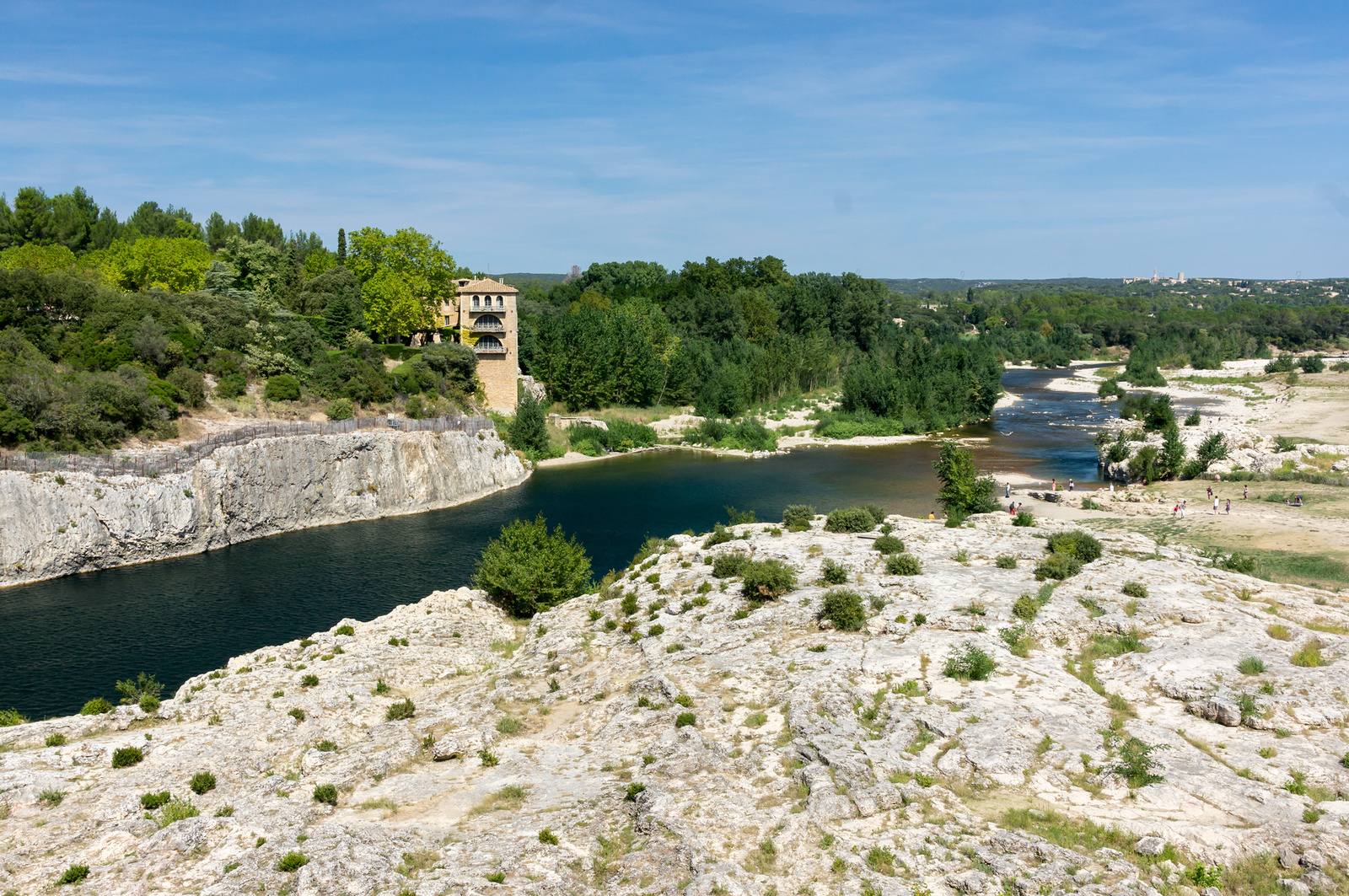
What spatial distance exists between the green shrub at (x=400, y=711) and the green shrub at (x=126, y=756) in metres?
8.32

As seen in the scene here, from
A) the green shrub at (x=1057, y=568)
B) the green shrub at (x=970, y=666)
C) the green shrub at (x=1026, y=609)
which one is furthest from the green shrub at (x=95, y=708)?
the green shrub at (x=1057, y=568)

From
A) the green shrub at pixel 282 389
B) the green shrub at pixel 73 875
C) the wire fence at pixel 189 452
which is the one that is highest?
the green shrub at pixel 282 389

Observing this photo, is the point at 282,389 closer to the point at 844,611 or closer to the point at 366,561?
the point at 366,561

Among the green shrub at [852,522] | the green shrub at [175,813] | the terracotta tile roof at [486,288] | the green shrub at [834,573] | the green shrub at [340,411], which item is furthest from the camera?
the terracotta tile roof at [486,288]

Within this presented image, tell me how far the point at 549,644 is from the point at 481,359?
7635 cm

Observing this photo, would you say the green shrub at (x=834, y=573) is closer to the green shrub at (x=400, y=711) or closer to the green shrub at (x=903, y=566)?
the green shrub at (x=903, y=566)

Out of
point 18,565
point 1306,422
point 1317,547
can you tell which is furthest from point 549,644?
point 1306,422

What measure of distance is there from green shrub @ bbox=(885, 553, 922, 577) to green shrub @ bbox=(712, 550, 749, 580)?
744 centimetres

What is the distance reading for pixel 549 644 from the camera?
41188 millimetres

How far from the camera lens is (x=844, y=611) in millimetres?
37031

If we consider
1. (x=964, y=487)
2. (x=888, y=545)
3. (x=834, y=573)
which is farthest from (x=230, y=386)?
(x=964, y=487)

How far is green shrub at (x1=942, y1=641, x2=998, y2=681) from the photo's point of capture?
3108cm

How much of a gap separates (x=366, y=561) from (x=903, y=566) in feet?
142

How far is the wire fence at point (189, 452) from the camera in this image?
2424 inches
